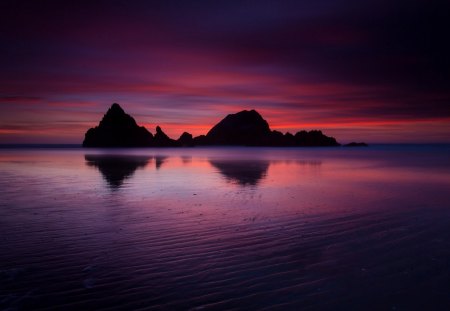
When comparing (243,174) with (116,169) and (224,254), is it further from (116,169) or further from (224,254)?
(224,254)

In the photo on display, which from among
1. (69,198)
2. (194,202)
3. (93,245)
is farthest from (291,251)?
(69,198)

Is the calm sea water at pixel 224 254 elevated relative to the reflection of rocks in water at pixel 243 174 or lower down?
lower down

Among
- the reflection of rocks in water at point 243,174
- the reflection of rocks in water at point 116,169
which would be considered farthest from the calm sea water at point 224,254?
the reflection of rocks in water at point 116,169

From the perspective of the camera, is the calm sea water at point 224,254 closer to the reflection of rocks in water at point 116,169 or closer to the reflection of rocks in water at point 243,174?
the reflection of rocks in water at point 243,174

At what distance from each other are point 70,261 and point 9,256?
1655 millimetres

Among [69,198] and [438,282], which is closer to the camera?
[438,282]

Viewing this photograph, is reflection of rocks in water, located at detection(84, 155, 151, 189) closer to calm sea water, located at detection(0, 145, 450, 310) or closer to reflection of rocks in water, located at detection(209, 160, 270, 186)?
reflection of rocks in water, located at detection(209, 160, 270, 186)

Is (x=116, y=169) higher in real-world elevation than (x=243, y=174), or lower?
lower

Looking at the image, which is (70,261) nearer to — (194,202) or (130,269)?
(130,269)

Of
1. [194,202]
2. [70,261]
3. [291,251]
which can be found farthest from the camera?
[194,202]

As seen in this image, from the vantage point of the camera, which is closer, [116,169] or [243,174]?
[243,174]

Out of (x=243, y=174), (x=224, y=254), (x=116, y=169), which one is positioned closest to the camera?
(x=224, y=254)

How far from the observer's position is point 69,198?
18031mm

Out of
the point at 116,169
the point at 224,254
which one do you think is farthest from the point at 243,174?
the point at 224,254
